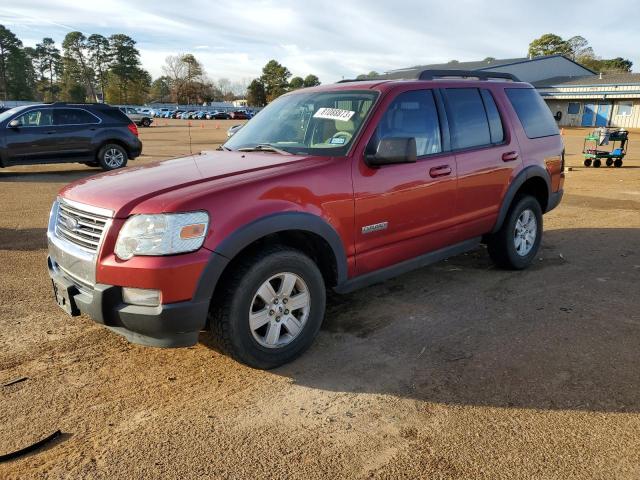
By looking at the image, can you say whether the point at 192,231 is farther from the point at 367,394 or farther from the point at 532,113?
the point at 532,113

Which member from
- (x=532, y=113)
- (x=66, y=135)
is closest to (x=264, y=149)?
(x=532, y=113)

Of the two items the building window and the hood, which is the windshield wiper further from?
the building window

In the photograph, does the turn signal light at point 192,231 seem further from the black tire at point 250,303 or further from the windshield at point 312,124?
the windshield at point 312,124

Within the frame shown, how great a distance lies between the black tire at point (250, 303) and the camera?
10.0ft

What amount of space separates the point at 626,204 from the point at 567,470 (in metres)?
8.19

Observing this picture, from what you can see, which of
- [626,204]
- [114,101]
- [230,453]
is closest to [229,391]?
[230,453]

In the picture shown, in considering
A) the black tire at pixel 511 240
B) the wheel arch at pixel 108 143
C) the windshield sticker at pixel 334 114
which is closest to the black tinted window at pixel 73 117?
the wheel arch at pixel 108 143

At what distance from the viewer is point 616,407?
115 inches

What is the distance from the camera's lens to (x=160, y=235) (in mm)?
2828

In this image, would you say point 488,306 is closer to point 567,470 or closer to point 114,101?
point 567,470

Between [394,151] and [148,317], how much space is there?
198 cm

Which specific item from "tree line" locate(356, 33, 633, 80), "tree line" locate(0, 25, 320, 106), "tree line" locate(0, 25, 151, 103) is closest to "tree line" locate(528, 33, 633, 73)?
"tree line" locate(356, 33, 633, 80)

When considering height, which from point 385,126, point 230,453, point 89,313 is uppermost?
point 385,126

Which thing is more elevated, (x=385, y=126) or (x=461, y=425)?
(x=385, y=126)
